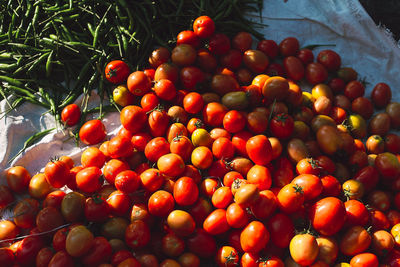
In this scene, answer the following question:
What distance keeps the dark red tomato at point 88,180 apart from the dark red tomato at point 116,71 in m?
0.92

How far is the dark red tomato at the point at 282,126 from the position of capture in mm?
2855

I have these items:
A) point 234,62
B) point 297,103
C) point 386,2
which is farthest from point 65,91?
point 386,2

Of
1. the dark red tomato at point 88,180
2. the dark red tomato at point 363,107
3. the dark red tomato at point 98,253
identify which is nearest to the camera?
the dark red tomato at point 98,253

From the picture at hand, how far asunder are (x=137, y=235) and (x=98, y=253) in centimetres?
28

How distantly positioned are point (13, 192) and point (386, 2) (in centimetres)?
467

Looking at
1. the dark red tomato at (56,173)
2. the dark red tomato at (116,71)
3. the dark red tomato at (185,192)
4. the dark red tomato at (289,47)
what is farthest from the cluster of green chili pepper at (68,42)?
the dark red tomato at (185,192)

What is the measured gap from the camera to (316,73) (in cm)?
346

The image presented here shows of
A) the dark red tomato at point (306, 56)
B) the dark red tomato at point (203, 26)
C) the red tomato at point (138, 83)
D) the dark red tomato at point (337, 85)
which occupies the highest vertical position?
the dark red tomato at point (203, 26)

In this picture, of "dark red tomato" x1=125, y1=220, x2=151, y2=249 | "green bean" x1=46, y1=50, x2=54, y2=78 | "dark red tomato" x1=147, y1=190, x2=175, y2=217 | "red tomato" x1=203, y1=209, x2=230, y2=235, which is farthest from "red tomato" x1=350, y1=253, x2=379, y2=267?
"green bean" x1=46, y1=50, x2=54, y2=78

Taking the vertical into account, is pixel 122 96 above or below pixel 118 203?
above

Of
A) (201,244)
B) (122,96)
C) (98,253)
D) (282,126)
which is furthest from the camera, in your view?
(122,96)

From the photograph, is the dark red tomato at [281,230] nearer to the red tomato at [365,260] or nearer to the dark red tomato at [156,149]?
the red tomato at [365,260]

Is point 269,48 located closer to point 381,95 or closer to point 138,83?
point 381,95

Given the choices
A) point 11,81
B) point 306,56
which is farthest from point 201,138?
point 11,81
